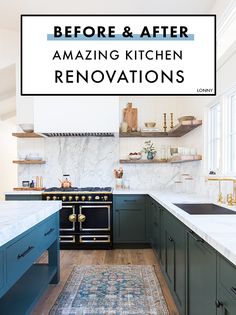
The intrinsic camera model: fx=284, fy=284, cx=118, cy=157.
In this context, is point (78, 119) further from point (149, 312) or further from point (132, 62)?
point (149, 312)

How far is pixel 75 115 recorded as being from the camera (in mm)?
4191

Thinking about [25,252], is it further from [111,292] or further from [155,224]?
[155,224]

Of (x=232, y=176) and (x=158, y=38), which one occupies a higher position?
(x=158, y=38)

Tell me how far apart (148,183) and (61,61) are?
320 centimetres

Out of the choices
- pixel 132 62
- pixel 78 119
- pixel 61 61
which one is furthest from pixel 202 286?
pixel 78 119

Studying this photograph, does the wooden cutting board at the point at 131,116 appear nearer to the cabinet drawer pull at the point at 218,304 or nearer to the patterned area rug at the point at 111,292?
the patterned area rug at the point at 111,292

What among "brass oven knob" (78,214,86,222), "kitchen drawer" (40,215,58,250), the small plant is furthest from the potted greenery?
"kitchen drawer" (40,215,58,250)

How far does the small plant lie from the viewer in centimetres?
480

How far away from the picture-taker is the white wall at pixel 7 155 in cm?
800

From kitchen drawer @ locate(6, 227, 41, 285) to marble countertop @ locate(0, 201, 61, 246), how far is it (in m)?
0.10

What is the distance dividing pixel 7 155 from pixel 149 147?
4.99 meters

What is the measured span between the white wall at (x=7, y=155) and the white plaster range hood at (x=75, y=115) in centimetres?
438

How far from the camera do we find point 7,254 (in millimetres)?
1667

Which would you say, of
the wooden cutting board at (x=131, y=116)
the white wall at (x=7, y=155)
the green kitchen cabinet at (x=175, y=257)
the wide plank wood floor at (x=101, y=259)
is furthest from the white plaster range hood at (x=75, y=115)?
the white wall at (x=7, y=155)
